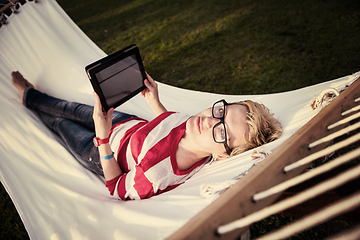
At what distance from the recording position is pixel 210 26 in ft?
14.3

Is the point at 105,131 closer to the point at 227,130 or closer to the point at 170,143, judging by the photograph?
the point at 170,143

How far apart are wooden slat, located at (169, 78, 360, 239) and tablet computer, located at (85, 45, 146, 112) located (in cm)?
96

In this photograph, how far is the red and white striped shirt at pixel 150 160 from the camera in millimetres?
1206

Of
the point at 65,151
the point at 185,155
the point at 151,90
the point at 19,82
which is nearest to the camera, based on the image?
the point at 185,155

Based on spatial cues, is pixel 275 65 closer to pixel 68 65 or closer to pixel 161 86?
pixel 161 86

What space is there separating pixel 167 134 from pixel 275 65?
7.86 ft

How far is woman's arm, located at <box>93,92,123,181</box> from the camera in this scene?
4.08 ft

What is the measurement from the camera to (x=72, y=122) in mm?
1841

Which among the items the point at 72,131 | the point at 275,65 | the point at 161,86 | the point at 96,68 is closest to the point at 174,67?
the point at 161,86

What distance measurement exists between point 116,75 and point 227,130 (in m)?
0.75

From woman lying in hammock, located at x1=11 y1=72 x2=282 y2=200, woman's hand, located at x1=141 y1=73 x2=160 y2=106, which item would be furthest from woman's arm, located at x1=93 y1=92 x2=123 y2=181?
woman's hand, located at x1=141 y1=73 x2=160 y2=106

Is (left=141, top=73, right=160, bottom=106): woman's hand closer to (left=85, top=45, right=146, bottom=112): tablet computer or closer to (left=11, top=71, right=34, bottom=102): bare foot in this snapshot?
(left=85, top=45, right=146, bottom=112): tablet computer

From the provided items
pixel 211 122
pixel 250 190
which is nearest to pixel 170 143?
pixel 211 122

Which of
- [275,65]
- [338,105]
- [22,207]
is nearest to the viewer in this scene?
[338,105]
